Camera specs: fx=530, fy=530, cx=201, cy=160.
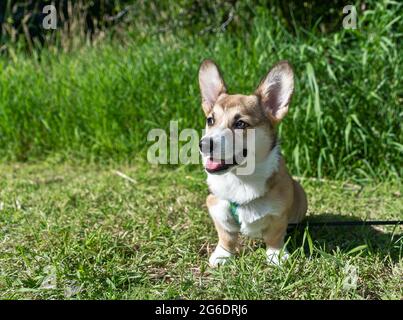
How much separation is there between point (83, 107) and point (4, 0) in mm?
3971

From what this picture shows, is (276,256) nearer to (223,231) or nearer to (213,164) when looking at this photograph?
(223,231)

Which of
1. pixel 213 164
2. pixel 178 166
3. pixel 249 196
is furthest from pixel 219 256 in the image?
pixel 178 166

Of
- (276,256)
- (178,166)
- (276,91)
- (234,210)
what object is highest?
(276,91)

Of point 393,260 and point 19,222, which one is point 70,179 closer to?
point 19,222

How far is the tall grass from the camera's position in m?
4.27

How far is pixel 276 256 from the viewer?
2.59 meters

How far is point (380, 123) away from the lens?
14.1 ft

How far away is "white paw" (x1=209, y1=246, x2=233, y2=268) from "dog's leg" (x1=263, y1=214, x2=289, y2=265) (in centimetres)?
21

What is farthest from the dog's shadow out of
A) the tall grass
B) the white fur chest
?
the tall grass

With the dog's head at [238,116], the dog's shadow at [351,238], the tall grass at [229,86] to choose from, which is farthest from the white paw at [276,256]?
the tall grass at [229,86]

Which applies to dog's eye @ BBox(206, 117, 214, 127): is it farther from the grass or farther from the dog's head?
the grass

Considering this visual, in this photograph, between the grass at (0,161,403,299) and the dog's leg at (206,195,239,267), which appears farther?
the dog's leg at (206,195,239,267)

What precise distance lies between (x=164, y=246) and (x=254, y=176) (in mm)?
671
